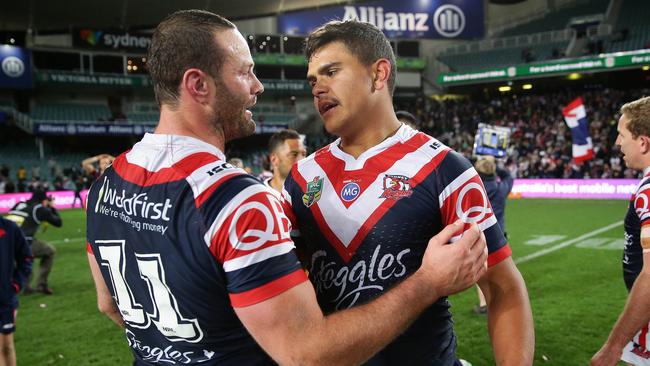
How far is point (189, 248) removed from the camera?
166 centimetres

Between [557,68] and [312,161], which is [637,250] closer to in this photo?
[312,161]

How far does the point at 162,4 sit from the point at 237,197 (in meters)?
32.8

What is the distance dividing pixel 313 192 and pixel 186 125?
0.65 meters

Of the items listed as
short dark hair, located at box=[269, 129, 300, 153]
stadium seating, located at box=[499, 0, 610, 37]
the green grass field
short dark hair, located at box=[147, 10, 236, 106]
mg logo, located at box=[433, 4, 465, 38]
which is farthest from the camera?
stadium seating, located at box=[499, 0, 610, 37]

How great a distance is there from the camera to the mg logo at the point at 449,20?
37.1 meters

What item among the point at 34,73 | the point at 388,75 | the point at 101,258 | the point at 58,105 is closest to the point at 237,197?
the point at 101,258

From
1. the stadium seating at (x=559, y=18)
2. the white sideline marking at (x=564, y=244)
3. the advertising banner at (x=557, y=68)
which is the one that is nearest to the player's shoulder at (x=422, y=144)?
the white sideline marking at (x=564, y=244)

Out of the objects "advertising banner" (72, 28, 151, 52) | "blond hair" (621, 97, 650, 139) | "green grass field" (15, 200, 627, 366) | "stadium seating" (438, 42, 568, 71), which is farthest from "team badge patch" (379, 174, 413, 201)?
"stadium seating" (438, 42, 568, 71)

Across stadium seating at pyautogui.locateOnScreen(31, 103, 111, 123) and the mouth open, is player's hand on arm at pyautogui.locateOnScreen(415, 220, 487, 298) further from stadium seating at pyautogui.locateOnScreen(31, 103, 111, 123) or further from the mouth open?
stadium seating at pyautogui.locateOnScreen(31, 103, 111, 123)

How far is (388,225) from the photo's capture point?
2.12 metres

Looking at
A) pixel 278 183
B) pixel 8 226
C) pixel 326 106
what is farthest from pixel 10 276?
pixel 326 106

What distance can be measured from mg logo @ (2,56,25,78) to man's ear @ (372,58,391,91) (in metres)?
36.5

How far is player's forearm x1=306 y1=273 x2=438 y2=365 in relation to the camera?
5.14 feet

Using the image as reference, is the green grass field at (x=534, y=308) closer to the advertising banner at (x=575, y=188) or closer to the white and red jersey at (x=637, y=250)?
the white and red jersey at (x=637, y=250)
